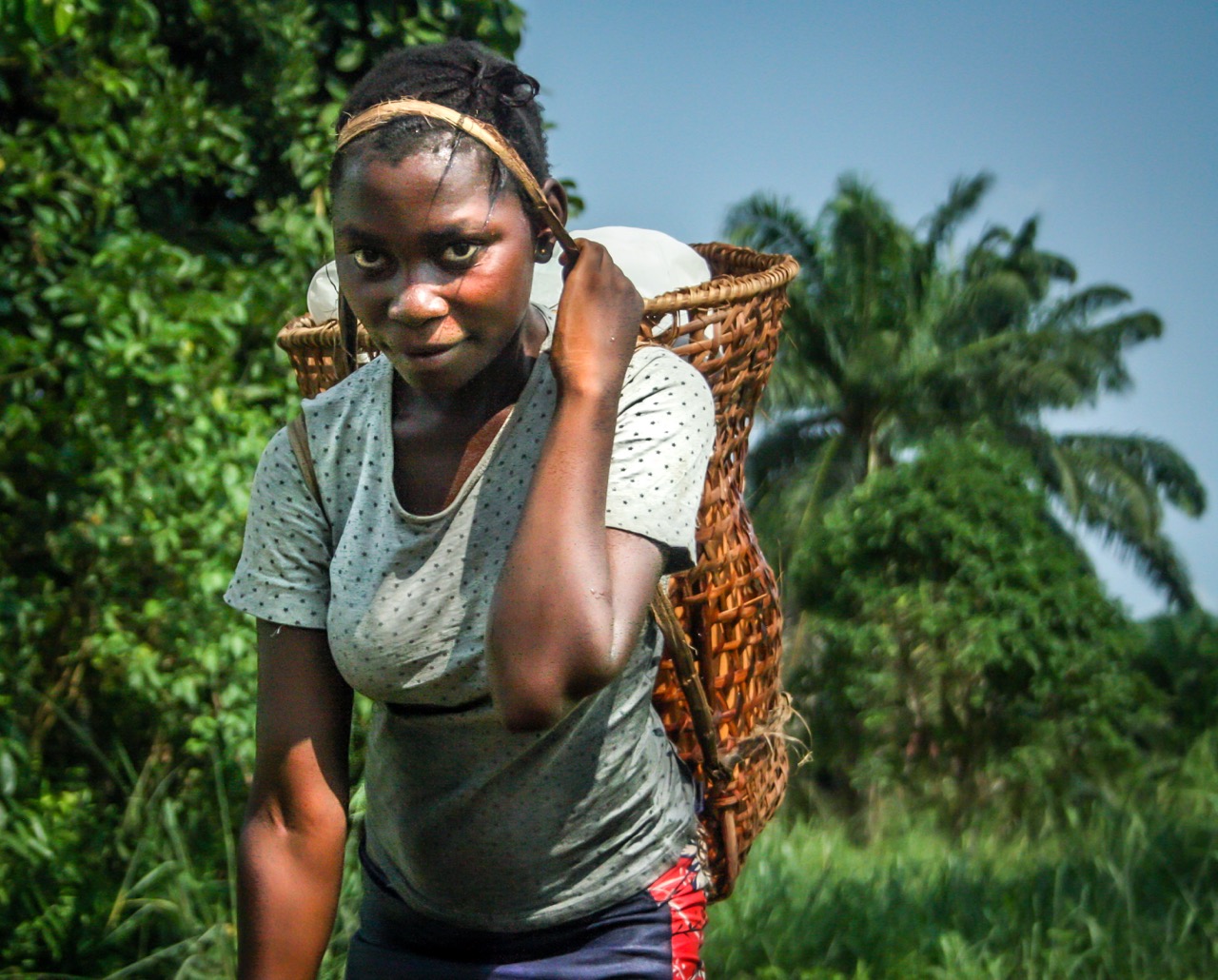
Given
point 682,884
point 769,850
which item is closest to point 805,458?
point 769,850

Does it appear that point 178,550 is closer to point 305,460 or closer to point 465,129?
point 305,460

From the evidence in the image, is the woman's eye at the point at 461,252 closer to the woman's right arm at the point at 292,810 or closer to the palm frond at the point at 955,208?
the woman's right arm at the point at 292,810

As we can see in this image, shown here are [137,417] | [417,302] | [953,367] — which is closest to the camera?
[417,302]

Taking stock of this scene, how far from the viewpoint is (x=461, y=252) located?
5.17ft

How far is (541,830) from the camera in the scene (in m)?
1.64

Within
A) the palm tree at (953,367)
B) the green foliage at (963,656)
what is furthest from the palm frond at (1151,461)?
the green foliage at (963,656)

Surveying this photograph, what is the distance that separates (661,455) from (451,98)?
17.9 inches

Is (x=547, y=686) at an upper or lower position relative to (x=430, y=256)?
lower

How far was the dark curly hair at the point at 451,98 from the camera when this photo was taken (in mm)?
1573

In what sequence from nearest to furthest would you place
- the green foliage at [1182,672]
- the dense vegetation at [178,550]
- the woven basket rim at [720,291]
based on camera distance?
the woven basket rim at [720,291], the dense vegetation at [178,550], the green foliage at [1182,672]

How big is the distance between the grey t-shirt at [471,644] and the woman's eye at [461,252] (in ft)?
0.52

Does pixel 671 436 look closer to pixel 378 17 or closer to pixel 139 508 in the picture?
pixel 139 508

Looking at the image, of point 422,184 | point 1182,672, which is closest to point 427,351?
point 422,184

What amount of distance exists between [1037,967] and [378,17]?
11.2 ft
